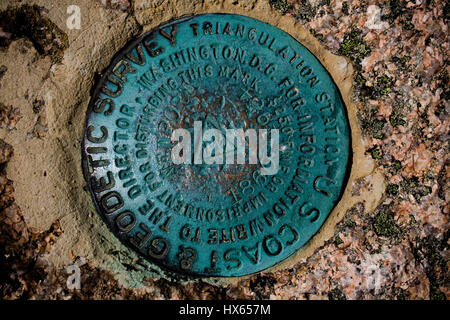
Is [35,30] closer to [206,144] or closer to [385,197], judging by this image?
[206,144]

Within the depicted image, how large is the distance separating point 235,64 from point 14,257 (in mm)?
1121

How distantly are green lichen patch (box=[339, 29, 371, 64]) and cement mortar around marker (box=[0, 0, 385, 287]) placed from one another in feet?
0.45

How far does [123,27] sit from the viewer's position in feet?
5.21

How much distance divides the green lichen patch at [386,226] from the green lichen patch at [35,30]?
4.56 feet

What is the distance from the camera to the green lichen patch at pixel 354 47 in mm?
1620

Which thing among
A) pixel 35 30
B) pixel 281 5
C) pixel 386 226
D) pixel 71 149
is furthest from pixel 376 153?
pixel 35 30

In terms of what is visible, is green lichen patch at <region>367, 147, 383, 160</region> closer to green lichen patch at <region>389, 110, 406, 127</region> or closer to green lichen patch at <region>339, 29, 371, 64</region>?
green lichen patch at <region>389, 110, 406, 127</region>

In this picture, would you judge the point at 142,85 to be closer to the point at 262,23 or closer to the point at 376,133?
the point at 262,23

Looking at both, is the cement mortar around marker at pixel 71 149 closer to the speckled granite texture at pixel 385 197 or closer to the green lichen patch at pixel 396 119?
the speckled granite texture at pixel 385 197

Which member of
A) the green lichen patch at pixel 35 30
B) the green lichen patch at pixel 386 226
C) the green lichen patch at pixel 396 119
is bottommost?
the green lichen patch at pixel 386 226

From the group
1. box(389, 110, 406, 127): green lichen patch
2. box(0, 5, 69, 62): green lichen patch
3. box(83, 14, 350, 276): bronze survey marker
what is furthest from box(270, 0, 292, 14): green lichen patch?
box(0, 5, 69, 62): green lichen patch

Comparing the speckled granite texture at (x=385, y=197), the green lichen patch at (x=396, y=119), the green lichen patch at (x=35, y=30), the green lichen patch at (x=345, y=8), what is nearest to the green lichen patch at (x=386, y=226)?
the speckled granite texture at (x=385, y=197)

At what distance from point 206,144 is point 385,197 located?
2.41 ft

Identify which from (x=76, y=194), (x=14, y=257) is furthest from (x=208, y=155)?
(x=14, y=257)
